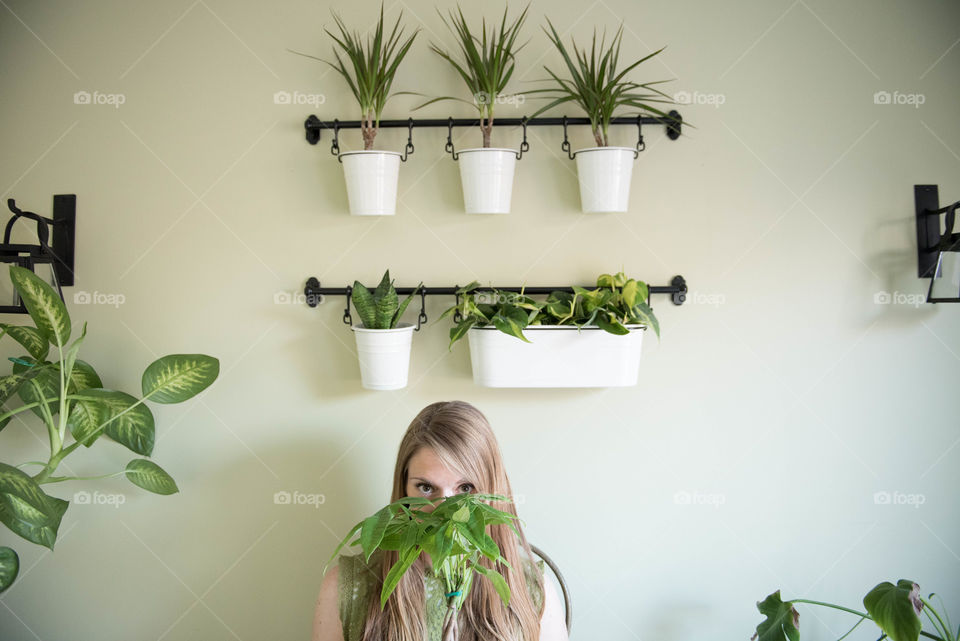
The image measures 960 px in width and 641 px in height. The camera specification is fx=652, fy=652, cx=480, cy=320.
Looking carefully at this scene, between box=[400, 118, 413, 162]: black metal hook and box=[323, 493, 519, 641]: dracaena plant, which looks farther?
box=[400, 118, 413, 162]: black metal hook

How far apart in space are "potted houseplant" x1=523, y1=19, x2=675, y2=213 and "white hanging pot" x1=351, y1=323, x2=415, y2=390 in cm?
54

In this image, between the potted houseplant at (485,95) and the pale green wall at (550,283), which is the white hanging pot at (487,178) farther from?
the pale green wall at (550,283)

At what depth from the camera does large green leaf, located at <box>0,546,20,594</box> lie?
1.45 meters

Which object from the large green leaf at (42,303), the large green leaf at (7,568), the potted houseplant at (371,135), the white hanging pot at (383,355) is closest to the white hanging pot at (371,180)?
the potted houseplant at (371,135)

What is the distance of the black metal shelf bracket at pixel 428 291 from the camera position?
5.20 ft

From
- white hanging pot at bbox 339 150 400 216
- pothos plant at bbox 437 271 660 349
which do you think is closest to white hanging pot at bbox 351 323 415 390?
pothos plant at bbox 437 271 660 349

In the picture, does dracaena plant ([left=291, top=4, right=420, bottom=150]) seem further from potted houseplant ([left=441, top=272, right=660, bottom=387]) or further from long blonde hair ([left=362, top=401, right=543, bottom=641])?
long blonde hair ([left=362, top=401, right=543, bottom=641])

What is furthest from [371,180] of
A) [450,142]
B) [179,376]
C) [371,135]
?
[179,376]

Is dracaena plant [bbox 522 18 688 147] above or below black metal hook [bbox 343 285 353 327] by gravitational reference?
above

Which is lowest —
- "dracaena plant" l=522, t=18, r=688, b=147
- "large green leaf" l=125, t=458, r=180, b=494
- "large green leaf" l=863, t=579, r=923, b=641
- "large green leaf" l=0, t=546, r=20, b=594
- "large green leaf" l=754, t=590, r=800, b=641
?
"large green leaf" l=754, t=590, r=800, b=641

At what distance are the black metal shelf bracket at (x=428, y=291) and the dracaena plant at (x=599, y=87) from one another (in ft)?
1.22

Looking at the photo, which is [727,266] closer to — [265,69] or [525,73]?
[525,73]

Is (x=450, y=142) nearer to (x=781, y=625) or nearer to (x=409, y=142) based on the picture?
(x=409, y=142)

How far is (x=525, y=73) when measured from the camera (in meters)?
1.60
